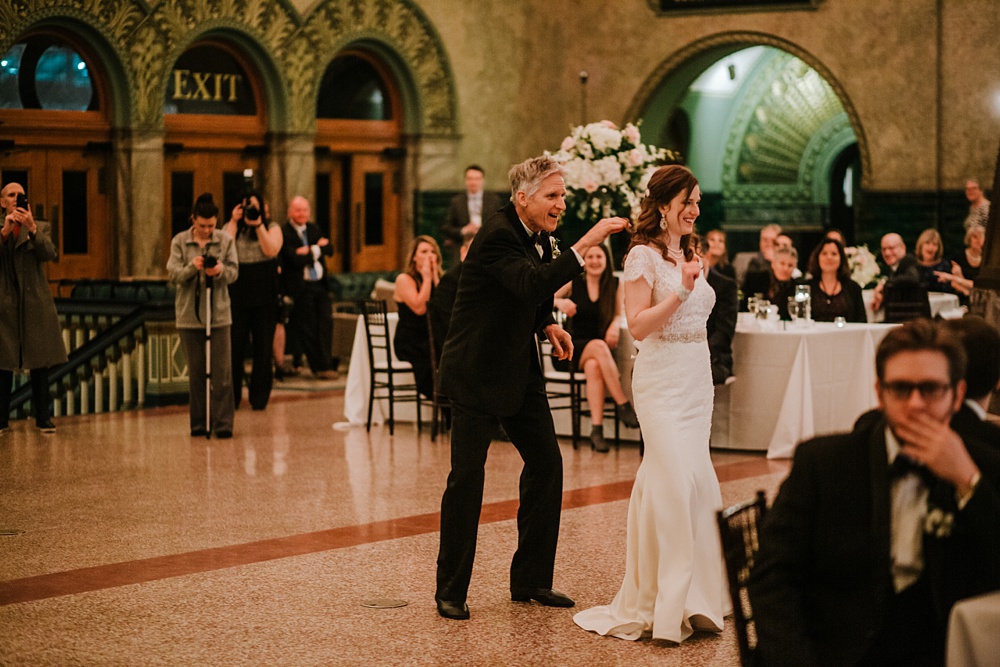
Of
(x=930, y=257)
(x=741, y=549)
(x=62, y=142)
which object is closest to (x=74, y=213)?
(x=62, y=142)

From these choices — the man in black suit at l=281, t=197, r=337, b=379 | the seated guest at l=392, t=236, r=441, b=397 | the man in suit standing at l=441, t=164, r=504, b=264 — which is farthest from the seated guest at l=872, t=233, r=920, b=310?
the man in black suit at l=281, t=197, r=337, b=379

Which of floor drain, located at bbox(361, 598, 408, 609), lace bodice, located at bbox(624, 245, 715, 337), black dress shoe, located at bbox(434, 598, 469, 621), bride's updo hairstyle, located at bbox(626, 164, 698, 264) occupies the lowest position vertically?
floor drain, located at bbox(361, 598, 408, 609)

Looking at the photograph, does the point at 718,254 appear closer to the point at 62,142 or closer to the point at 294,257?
the point at 294,257

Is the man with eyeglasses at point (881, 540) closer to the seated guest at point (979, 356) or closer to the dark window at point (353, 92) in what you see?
the seated guest at point (979, 356)

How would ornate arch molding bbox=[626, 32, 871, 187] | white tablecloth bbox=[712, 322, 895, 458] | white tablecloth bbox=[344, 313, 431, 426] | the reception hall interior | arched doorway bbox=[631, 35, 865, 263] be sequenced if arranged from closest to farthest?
1. the reception hall interior
2. white tablecloth bbox=[712, 322, 895, 458]
3. white tablecloth bbox=[344, 313, 431, 426]
4. ornate arch molding bbox=[626, 32, 871, 187]
5. arched doorway bbox=[631, 35, 865, 263]

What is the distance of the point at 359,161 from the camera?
51.8 ft

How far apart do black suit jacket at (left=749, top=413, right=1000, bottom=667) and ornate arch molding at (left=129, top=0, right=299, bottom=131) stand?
37.2 feet

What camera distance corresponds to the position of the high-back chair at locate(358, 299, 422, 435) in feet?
32.4

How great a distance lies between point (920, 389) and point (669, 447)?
2402 mm

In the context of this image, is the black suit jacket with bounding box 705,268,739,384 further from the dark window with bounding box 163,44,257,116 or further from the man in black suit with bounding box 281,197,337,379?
the dark window with bounding box 163,44,257,116

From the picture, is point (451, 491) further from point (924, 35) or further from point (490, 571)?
point (924, 35)

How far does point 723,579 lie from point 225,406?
5.08 metres

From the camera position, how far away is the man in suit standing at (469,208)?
44.9ft

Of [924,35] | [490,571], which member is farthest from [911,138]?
[490,571]
